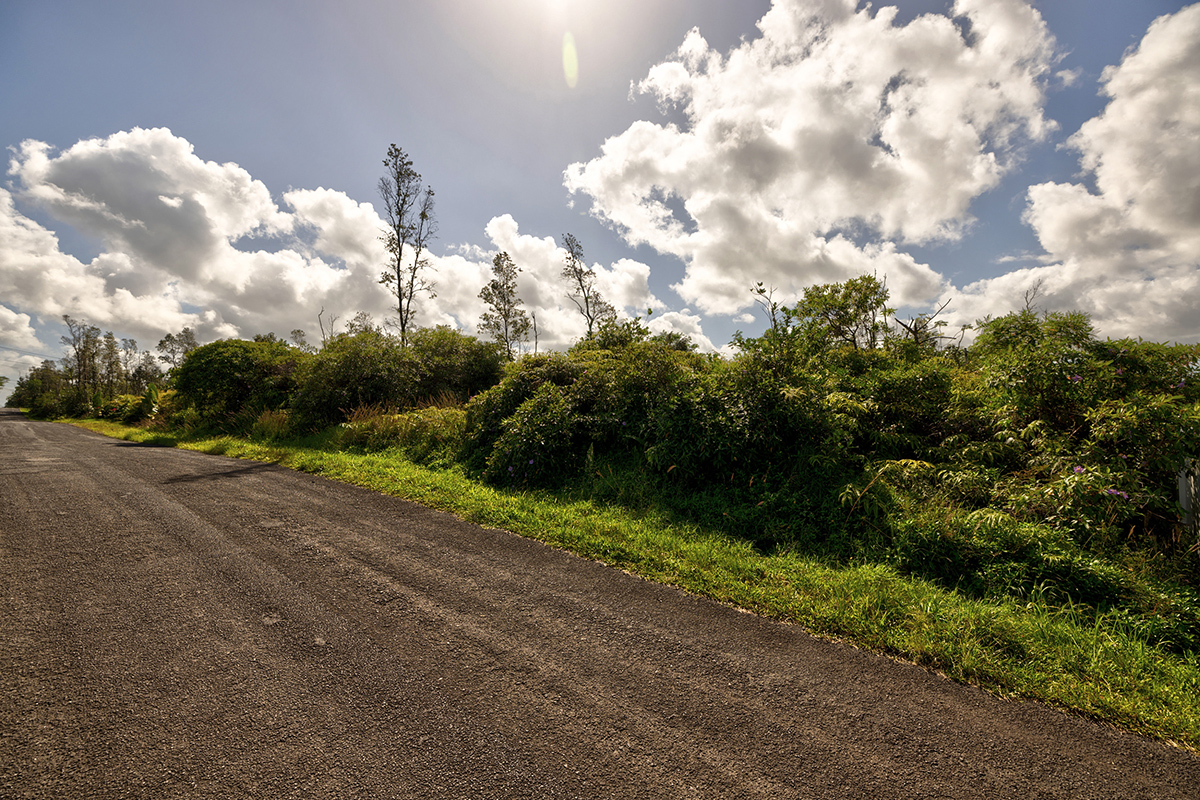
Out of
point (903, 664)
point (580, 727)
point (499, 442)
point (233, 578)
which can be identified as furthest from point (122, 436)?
point (903, 664)


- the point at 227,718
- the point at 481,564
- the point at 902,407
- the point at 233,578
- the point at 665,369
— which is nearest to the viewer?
the point at 227,718

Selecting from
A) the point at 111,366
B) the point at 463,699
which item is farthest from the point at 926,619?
the point at 111,366

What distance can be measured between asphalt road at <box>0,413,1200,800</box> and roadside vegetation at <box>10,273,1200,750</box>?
1.80 ft

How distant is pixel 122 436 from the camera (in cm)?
1755

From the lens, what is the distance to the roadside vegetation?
3295 millimetres

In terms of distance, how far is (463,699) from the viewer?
2.53m

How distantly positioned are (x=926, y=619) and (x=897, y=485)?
2447mm

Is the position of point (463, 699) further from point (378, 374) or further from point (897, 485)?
point (378, 374)

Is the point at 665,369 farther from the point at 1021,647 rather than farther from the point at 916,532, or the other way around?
the point at 1021,647

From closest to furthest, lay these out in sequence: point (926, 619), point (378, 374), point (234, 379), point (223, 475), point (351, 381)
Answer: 1. point (926, 619)
2. point (223, 475)
3. point (351, 381)
4. point (378, 374)
5. point (234, 379)

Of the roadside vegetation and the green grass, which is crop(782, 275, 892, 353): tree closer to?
the roadside vegetation

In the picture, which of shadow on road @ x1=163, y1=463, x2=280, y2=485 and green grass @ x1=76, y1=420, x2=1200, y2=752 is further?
shadow on road @ x1=163, y1=463, x2=280, y2=485

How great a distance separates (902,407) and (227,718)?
25.8 ft

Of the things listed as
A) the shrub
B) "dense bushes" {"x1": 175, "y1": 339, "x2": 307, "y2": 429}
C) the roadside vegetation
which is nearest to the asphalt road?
Result: the roadside vegetation
